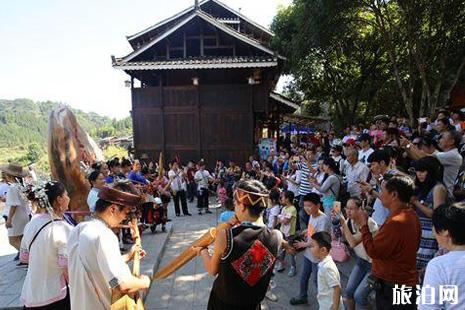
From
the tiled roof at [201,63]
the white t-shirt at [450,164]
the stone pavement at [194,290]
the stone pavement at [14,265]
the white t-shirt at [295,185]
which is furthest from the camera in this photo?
the tiled roof at [201,63]

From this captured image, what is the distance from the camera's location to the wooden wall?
14.3 metres

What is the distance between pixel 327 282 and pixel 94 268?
2.34 m

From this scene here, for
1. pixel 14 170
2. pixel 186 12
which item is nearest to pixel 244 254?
pixel 14 170

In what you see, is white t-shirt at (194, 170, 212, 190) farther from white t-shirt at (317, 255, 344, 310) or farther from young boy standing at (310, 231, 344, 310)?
white t-shirt at (317, 255, 344, 310)

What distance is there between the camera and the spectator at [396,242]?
277 cm

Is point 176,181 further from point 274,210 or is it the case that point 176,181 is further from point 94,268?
point 94,268

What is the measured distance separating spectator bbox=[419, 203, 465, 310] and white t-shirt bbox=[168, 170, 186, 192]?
8.87m

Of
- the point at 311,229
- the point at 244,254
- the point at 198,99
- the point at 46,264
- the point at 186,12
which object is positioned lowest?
the point at 311,229

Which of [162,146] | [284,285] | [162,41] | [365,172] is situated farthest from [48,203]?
[162,41]

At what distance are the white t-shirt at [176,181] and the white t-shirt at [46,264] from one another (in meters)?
7.49

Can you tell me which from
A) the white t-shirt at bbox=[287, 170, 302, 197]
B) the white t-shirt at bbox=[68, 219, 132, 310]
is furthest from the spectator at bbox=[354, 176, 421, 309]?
the white t-shirt at bbox=[287, 170, 302, 197]

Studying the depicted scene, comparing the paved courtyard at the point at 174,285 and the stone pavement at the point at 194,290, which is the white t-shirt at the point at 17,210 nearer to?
the paved courtyard at the point at 174,285

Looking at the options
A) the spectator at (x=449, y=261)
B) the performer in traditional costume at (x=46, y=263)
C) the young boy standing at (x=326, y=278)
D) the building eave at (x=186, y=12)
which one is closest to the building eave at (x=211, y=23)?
the building eave at (x=186, y=12)

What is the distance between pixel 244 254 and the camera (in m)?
2.36
